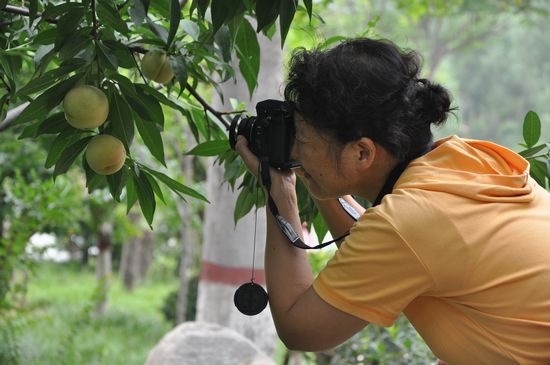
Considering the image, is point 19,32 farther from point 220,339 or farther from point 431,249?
point 220,339

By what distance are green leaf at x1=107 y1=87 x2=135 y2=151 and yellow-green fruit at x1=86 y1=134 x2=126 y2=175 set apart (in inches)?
1.1

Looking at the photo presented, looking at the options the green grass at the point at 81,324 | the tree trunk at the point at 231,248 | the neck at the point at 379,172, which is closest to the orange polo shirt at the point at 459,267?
the neck at the point at 379,172

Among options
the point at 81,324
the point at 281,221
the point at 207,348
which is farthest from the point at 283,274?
the point at 81,324

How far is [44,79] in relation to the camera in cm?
166

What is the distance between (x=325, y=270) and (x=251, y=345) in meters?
2.48

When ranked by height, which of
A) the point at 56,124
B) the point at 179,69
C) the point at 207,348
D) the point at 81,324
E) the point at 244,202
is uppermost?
the point at 179,69

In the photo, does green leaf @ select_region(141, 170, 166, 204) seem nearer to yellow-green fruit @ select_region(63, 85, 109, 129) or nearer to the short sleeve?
yellow-green fruit @ select_region(63, 85, 109, 129)

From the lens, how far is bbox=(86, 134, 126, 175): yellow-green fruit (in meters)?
1.74

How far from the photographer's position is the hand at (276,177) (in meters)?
1.67

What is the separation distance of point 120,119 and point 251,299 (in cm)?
50

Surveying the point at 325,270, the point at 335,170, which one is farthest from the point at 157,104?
the point at 325,270

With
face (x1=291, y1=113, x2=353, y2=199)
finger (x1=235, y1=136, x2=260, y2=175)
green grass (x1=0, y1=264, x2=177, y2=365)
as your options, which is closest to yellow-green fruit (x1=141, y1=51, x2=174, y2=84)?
finger (x1=235, y1=136, x2=260, y2=175)

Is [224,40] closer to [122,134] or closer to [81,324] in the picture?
[122,134]

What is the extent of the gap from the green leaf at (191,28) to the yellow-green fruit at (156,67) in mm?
86
